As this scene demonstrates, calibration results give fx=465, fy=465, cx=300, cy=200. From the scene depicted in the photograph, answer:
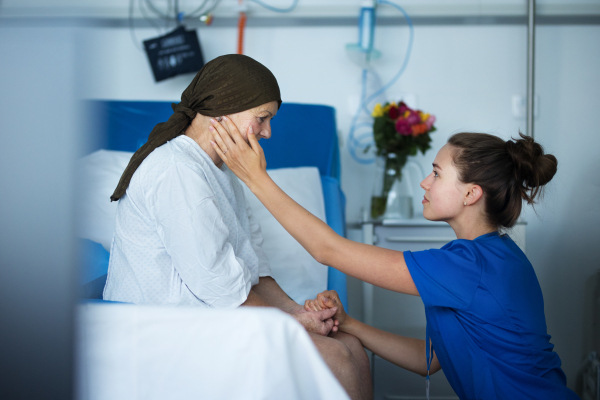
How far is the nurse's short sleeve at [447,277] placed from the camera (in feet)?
2.87

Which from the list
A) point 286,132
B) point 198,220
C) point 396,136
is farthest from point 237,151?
point 396,136

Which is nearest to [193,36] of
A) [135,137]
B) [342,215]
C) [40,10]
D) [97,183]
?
[135,137]

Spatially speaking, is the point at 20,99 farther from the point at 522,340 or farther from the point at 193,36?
the point at 193,36

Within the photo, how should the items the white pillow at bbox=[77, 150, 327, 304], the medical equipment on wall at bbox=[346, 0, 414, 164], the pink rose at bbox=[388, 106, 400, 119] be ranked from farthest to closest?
1. the medical equipment on wall at bbox=[346, 0, 414, 164]
2. the pink rose at bbox=[388, 106, 400, 119]
3. the white pillow at bbox=[77, 150, 327, 304]

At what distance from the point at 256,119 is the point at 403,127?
3.07ft

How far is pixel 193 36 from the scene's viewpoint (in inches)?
77.9

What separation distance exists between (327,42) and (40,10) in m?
1.80

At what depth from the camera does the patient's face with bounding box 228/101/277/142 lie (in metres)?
1.01

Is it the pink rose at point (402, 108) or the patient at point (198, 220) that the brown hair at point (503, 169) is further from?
the pink rose at point (402, 108)

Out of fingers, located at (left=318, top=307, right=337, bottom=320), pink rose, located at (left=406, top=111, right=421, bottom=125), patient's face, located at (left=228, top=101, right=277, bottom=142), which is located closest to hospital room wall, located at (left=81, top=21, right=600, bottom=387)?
pink rose, located at (left=406, top=111, right=421, bottom=125)

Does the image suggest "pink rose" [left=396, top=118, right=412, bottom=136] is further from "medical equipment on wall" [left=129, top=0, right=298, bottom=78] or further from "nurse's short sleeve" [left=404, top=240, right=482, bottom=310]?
"nurse's short sleeve" [left=404, top=240, right=482, bottom=310]

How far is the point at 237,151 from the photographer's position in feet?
3.10

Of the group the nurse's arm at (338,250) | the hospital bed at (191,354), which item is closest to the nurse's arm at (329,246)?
the nurse's arm at (338,250)

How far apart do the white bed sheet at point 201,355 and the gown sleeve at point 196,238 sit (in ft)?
1.14
